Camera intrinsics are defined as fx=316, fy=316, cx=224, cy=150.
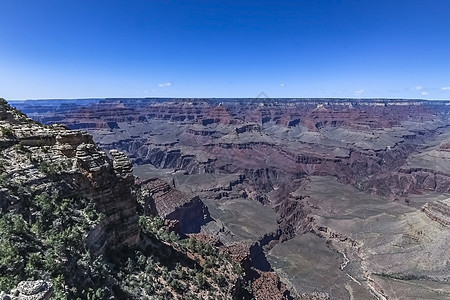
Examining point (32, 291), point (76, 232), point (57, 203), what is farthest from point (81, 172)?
point (32, 291)

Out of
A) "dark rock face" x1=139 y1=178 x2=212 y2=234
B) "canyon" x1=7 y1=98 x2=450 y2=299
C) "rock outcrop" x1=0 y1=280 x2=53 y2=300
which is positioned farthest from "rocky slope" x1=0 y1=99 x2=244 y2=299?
"dark rock face" x1=139 y1=178 x2=212 y2=234

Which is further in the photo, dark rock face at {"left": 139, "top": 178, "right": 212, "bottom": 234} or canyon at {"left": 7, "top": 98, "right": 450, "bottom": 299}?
dark rock face at {"left": 139, "top": 178, "right": 212, "bottom": 234}

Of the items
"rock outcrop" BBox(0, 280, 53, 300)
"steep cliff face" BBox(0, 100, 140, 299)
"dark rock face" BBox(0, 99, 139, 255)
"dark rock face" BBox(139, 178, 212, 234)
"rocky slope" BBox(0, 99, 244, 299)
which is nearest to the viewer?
"rock outcrop" BBox(0, 280, 53, 300)

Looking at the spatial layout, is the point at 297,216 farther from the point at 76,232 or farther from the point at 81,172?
the point at 76,232

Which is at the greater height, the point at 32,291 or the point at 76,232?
the point at 32,291

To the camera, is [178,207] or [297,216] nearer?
[178,207]

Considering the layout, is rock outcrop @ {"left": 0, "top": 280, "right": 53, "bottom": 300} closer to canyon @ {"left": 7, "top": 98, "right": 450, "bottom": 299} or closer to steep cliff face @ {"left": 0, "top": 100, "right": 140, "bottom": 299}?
steep cliff face @ {"left": 0, "top": 100, "right": 140, "bottom": 299}

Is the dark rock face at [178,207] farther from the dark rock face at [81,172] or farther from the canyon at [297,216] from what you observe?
the dark rock face at [81,172]

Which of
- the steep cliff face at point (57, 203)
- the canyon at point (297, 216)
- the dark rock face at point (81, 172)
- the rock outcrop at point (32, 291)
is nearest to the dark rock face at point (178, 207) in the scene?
the canyon at point (297, 216)

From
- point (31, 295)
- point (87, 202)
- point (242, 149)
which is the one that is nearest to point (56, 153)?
point (87, 202)

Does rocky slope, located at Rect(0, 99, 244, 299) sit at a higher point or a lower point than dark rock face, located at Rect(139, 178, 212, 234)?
higher

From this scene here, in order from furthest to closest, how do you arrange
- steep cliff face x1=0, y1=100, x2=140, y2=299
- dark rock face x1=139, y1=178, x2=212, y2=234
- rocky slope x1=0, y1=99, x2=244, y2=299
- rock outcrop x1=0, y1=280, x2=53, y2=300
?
dark rock face x1=139, y1=178, x2=212, y2=234 → steep cliff face x1=0, y1=100, x2=140, y2=299 → rocky slope x1=0, y1=99, x2=244, y2=299 → rock outcrop x1=0, y1=280, x2=53, y2=300
